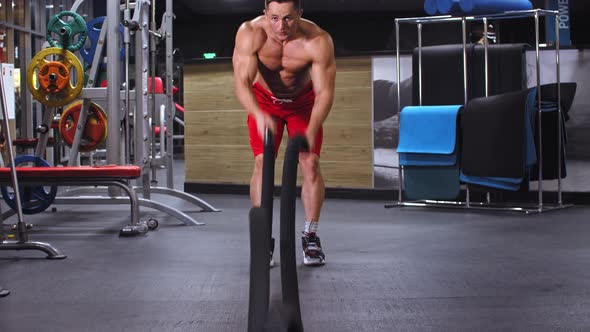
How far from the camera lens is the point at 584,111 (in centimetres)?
524

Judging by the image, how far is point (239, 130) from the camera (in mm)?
6188

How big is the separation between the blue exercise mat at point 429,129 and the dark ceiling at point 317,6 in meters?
9.64

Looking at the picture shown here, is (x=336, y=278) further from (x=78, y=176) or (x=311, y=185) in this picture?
(x=78, y=176)

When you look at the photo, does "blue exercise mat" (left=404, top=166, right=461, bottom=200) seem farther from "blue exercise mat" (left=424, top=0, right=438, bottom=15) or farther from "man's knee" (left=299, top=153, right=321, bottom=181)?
"man's knee" (left=299, top=153, right=321, bottom=181)

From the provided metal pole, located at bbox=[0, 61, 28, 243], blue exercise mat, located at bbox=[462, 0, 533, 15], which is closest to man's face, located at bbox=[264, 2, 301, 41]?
metal pole, located at bbox=[0, 61, 28, 243]

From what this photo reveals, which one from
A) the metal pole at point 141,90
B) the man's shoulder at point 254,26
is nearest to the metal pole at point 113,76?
the metal pole at point 141,90

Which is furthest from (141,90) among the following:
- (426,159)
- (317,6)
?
(317,6)

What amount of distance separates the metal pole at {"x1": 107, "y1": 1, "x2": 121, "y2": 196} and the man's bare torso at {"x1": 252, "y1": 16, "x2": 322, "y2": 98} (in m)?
1.54

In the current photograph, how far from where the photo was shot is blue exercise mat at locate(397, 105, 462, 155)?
4902 mm

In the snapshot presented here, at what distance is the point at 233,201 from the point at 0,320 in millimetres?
3663

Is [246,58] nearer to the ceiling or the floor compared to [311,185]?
nearer to the ceiling

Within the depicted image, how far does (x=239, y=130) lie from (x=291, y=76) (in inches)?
130

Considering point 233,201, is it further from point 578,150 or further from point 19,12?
point 19,12

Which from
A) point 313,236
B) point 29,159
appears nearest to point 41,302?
point 313,236
